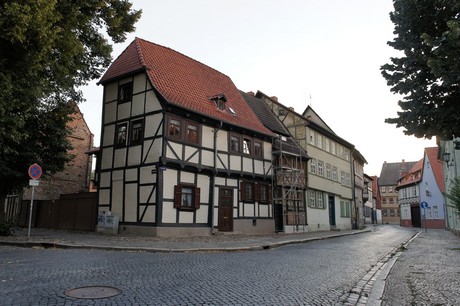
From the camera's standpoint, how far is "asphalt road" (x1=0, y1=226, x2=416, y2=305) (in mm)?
5785

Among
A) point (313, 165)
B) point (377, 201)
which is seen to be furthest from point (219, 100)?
point (377, 201)

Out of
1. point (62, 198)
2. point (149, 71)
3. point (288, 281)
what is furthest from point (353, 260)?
point (62, 198)

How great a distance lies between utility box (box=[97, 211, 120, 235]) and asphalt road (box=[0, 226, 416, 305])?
27.1 ft

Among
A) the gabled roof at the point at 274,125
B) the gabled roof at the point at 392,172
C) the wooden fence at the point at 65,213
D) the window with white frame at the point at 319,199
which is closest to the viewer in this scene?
the wooden fence at the point at 65,213

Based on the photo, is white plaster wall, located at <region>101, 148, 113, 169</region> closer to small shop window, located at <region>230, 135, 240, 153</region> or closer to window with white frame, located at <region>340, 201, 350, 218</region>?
small shop window, located at <region>230, 135, 240, 153</region>

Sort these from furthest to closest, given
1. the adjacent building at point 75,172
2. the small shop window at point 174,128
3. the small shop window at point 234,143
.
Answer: the adjacent building at point 75,172 → the small shop window at point 234,143 → the small shop window at point 174,128

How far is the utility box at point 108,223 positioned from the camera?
18984mm

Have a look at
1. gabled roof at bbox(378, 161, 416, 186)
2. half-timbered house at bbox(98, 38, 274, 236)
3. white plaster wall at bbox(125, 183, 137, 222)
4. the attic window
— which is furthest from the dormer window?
gabled roof at bbox(378, 161, 416, 186)

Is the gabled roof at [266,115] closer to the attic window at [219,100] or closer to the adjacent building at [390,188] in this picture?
the attic window at [219,100]

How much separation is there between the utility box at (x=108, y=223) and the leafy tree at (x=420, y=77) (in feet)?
48.5

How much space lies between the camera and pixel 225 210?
21938mm

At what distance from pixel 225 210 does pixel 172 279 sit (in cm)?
1464

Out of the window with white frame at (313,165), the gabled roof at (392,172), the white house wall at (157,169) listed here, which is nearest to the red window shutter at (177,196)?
the white house wall at (157,169)

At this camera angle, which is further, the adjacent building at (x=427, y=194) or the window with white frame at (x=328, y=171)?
the adjacent building at (x=427, y=194)
